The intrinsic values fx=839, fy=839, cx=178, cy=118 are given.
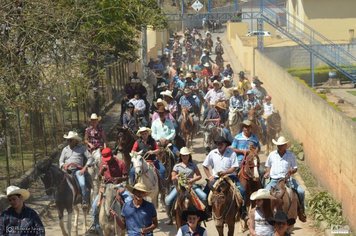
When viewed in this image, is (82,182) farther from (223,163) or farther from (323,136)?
(323,136)

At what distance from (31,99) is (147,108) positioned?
6.48 meters

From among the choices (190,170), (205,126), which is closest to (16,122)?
(205,126)

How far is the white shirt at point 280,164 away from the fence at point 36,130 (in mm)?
6824

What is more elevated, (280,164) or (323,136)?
(280,164)

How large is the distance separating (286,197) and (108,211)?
2976 millimetres

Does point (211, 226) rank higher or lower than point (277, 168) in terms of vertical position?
lower

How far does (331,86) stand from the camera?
1806 inches

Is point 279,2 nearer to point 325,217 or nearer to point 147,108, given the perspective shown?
point 147,108

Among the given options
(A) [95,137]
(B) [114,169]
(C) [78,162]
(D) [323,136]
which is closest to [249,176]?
(B) [114,169]

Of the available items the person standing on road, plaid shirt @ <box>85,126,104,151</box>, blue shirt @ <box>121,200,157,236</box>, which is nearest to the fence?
plaid shirt @ <box>85,126,104,151</box>

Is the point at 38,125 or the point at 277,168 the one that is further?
the point at 38,125

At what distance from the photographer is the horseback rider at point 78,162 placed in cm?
1603

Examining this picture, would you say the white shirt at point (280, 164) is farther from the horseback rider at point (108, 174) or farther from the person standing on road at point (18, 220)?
the person standing on road at point (18, 220)

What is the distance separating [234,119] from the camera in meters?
23.4
